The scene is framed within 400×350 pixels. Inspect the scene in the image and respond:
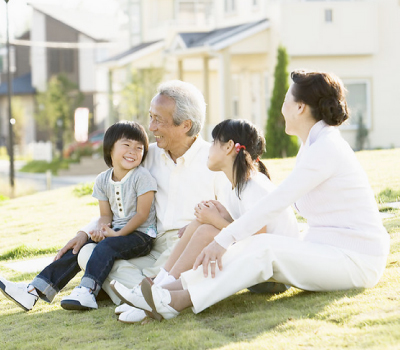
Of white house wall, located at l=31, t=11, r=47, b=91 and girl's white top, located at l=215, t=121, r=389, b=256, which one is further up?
white house wall, located at l=31, t=11, r=47, b=91

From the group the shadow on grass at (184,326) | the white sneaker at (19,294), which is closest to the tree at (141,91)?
the white sneaker at (19,294)

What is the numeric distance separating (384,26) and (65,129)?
2192 centimetres

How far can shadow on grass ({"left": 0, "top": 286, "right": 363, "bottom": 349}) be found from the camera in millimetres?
3912

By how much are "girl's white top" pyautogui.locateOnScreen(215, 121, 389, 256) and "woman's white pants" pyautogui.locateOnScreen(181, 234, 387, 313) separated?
0.27ft

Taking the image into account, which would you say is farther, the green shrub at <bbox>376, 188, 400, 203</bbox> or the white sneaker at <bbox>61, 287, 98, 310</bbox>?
the green shrub at <bbox>376, 188, 400, 203</bbox>

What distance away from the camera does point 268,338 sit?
12.2 ft

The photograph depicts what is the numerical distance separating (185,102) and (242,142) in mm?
979

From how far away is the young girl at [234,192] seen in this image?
444 cm

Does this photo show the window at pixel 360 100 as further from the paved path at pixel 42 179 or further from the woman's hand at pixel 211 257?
the woman's hand at pixel 211 257

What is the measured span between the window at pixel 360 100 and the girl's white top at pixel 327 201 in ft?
64.7

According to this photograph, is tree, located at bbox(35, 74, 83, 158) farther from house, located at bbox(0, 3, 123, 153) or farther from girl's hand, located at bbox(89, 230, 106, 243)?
girl's hand, located at bbox(89, 230, 106, 243)

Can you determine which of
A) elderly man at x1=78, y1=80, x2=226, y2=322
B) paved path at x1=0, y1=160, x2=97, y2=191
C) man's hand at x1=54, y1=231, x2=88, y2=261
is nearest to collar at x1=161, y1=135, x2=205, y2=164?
elderly man at x1=78, y1=80, x2=226, y2=322

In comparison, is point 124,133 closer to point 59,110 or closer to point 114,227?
point 114,227

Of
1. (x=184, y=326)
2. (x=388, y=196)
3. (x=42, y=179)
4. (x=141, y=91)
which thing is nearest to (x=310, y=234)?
(x=184, y=326)
